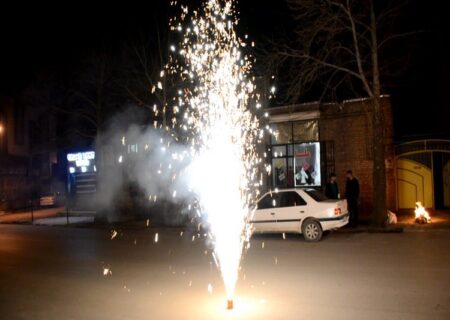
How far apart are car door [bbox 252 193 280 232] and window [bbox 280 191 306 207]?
0.54 ft

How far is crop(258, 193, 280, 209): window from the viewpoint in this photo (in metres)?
15.6

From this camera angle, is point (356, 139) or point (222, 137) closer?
point (222, 137)

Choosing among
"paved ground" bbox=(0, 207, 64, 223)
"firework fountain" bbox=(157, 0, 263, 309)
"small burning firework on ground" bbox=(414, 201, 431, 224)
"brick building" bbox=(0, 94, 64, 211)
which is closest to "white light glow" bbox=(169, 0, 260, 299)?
"firework fountain" bbox=(157, 0, 263, 309)

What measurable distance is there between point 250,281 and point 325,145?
13.5 meters

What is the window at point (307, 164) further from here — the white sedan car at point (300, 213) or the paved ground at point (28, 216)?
the paved ground at point (28, 216)

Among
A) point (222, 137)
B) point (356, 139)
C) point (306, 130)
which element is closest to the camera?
point (222, 137)

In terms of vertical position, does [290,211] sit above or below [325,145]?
below

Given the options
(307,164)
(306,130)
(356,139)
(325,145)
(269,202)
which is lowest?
(269,202)

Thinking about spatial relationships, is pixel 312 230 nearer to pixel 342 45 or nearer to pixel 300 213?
pixel 300 213

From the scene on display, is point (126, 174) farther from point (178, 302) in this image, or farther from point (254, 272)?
point (178, 302)

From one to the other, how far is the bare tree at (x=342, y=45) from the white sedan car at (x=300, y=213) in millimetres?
2853

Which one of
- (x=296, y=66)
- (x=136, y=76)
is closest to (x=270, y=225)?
(x=296, y=66)

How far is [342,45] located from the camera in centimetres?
1831

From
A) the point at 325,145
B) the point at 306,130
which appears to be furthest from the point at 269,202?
the point at 306,130
